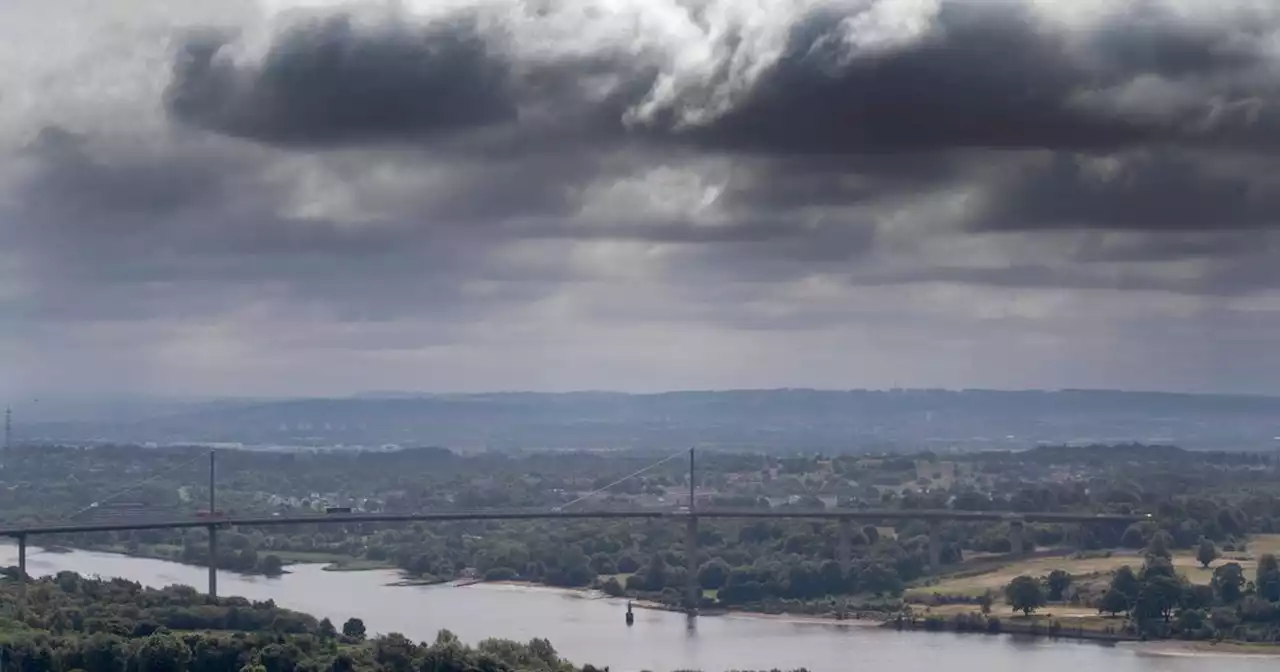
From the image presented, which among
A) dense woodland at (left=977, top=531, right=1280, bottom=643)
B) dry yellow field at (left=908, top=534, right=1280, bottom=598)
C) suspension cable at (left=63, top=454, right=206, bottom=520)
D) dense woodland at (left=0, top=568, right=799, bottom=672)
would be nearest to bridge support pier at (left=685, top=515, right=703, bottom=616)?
dry yellow field at (left=908, top=534, right=1280, bottom=598)

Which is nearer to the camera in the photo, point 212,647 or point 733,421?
point 212,647

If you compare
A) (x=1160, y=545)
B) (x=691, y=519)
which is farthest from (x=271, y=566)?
(x=1160, y=545)

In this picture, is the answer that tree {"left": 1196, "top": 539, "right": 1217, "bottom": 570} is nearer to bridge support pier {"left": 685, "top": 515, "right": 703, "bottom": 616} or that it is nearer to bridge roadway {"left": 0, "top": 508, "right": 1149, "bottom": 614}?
bridge roadway {"left": 0, "top": 508, "right": 1149, "bottom": 614}

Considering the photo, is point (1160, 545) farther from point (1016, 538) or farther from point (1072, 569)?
point (1016, 538)

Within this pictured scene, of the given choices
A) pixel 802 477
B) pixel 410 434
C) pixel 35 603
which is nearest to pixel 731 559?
pixel 35 603

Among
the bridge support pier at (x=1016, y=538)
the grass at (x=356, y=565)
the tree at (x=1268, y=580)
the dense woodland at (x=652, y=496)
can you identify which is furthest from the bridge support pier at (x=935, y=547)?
the grass at (x=356, y=565)

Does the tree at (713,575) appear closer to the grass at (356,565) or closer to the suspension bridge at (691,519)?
the suspension bridge at (691,519)
